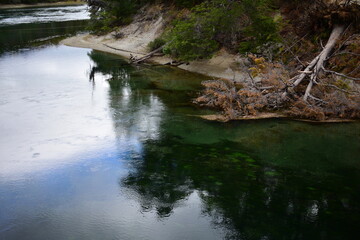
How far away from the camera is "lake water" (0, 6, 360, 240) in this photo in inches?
311

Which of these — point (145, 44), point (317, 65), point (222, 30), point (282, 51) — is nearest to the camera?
point (317, 65)

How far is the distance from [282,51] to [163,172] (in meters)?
A: 11.1

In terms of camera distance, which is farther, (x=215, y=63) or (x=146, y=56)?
(x=146, y=56)

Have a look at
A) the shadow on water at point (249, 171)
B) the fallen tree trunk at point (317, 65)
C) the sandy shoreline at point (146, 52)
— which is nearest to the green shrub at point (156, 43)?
the sandy shoreline at point (146, 52)

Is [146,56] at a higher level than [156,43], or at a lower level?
lower

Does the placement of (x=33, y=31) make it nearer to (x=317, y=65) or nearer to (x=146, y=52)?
(x=146, y=52)

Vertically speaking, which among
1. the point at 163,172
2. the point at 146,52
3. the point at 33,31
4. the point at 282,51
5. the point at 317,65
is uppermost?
the point at 317,65

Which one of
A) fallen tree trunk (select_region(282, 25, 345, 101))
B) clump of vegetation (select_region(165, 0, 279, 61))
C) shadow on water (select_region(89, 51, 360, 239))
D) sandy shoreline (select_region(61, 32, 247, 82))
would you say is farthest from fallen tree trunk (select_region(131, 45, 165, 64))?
fallen tree trunk (select_region(282, 25, 345, 101))

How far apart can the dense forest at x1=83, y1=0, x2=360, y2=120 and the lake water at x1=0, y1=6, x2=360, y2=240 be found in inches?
40.4

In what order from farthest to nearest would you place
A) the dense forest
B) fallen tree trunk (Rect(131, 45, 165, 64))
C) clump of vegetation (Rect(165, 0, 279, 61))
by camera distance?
fallen tree trunk (Rect(131, 45, 165, 64)) → clump of vegetation (Rect(165, 0, 279, 61)) → the dense forest

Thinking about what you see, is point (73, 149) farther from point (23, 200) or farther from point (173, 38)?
point (173, 38)

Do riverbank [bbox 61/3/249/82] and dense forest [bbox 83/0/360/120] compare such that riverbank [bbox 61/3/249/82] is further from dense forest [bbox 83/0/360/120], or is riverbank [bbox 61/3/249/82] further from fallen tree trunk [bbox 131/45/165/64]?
dense forest [bbox 83/0/360/120]

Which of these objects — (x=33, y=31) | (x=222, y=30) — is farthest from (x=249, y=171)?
(x=33, y=31)

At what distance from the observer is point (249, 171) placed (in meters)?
10.3
